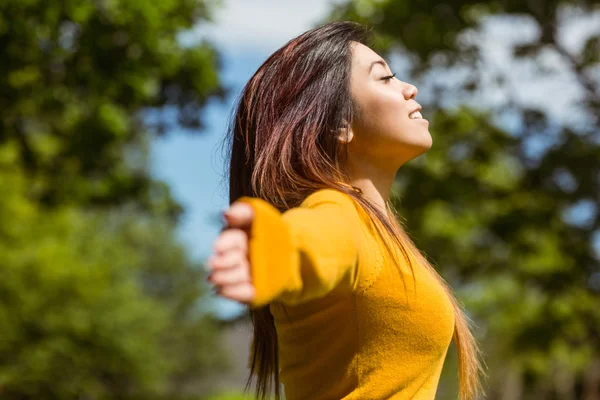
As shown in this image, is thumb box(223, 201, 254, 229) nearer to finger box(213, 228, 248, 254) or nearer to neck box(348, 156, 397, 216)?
finger box(213, 228, 248, 254)

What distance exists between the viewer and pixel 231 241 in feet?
5.13

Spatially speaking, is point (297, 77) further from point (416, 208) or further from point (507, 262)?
point (507, 262)

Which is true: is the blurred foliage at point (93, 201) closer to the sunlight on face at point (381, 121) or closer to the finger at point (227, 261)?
the sunlight on face at point (381, 121)

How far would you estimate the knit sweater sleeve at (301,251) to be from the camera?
1574mm

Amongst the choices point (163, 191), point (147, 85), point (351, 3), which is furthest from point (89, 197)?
point (351, 3)

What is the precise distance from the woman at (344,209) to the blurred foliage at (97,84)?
→ 7.70 metres

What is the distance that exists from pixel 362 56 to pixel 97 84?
835 cm

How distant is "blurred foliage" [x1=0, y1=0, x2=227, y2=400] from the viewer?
1023 cm

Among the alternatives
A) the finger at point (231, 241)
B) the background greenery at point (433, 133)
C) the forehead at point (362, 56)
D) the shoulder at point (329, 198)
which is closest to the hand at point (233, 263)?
the finger at point (231, 241)

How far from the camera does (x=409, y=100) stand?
7.88 feet

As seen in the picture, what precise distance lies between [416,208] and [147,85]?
5.38m

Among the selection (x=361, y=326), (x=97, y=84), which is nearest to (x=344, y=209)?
(x=361, y=326)

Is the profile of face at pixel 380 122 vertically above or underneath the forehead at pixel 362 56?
underneath

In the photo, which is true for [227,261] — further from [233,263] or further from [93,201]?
[93,201]
